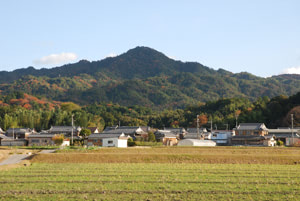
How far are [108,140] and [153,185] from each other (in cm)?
4678

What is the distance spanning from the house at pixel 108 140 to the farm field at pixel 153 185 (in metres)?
39.3

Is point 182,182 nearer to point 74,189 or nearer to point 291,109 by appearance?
point 74,189

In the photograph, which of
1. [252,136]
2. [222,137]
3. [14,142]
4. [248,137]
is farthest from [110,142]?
[222,137]

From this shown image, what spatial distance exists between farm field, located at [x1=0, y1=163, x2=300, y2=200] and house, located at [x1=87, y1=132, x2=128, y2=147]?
39.3 meters

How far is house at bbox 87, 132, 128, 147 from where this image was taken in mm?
62966

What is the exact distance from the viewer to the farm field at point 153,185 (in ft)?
51.2

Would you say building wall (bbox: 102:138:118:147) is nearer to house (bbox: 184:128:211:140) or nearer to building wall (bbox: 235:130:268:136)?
house (bbox: 184:128:211:140)

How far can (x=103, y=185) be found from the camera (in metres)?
18.4

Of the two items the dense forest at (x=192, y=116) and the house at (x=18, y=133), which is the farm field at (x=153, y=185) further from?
the dense forest at (x=192, y=116)

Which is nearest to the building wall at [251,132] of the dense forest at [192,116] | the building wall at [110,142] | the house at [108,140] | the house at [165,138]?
the dense forest at [192,116]

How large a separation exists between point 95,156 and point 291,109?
2579 inches

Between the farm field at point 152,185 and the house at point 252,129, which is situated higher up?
the house at point 252,129

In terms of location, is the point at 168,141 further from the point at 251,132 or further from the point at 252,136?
the point at 251,132

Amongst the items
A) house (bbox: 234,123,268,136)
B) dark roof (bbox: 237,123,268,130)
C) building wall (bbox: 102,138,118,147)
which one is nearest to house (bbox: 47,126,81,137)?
building wall (bbox: 102,138,118,147)
